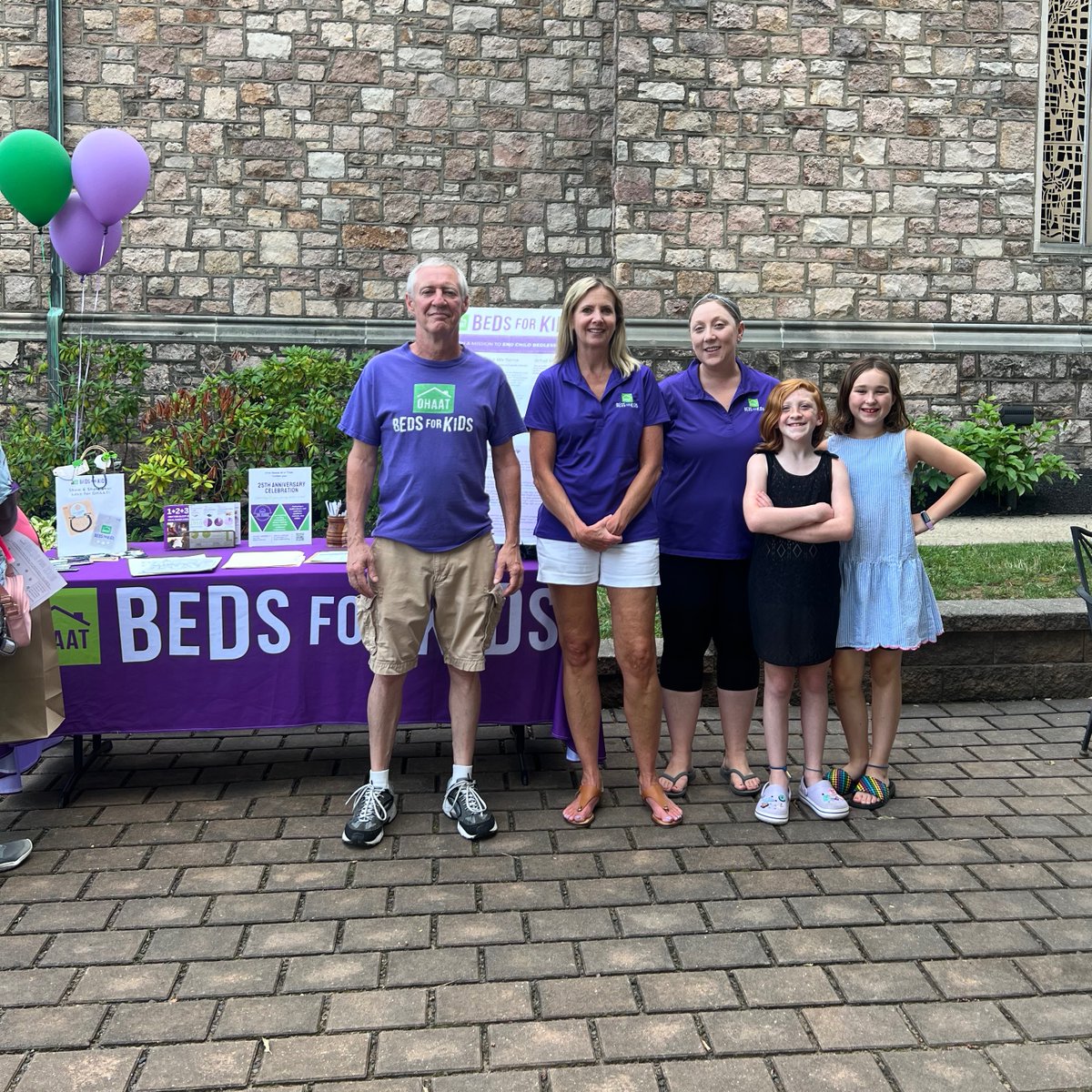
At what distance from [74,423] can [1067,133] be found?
29.0ft

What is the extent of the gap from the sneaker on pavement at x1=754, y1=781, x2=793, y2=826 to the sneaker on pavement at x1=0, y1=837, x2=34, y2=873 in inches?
94.3

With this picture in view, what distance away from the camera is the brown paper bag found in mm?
3322

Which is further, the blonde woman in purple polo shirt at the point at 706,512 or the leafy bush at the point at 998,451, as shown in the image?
the leafy bush at the point at 998,451

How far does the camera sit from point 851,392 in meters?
3.68

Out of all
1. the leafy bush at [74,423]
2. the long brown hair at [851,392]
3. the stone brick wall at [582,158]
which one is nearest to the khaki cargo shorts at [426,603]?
the long brown hair at [851,392]

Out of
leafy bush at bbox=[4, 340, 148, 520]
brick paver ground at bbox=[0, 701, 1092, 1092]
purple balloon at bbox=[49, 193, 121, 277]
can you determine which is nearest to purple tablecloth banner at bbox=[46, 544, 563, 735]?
brick paver ground at bbox=[0, 701, 1092, 1092]

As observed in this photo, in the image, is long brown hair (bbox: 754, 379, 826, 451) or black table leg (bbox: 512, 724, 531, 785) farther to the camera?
black table leg (bbox: 512, 724, 531, 785)

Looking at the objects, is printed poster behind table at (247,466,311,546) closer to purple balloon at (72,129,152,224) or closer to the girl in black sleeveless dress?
purple balloon at (72,129,152,224)

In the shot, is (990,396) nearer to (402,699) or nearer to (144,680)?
(402,699)

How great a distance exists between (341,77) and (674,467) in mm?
7574

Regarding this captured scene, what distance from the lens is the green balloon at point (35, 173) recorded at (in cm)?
473

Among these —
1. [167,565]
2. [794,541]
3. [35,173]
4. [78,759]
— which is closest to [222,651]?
[167,565]

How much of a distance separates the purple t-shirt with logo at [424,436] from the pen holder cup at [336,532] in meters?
0.89

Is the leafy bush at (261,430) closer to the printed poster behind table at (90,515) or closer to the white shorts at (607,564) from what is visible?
the printed poster behind table at (90,515)
